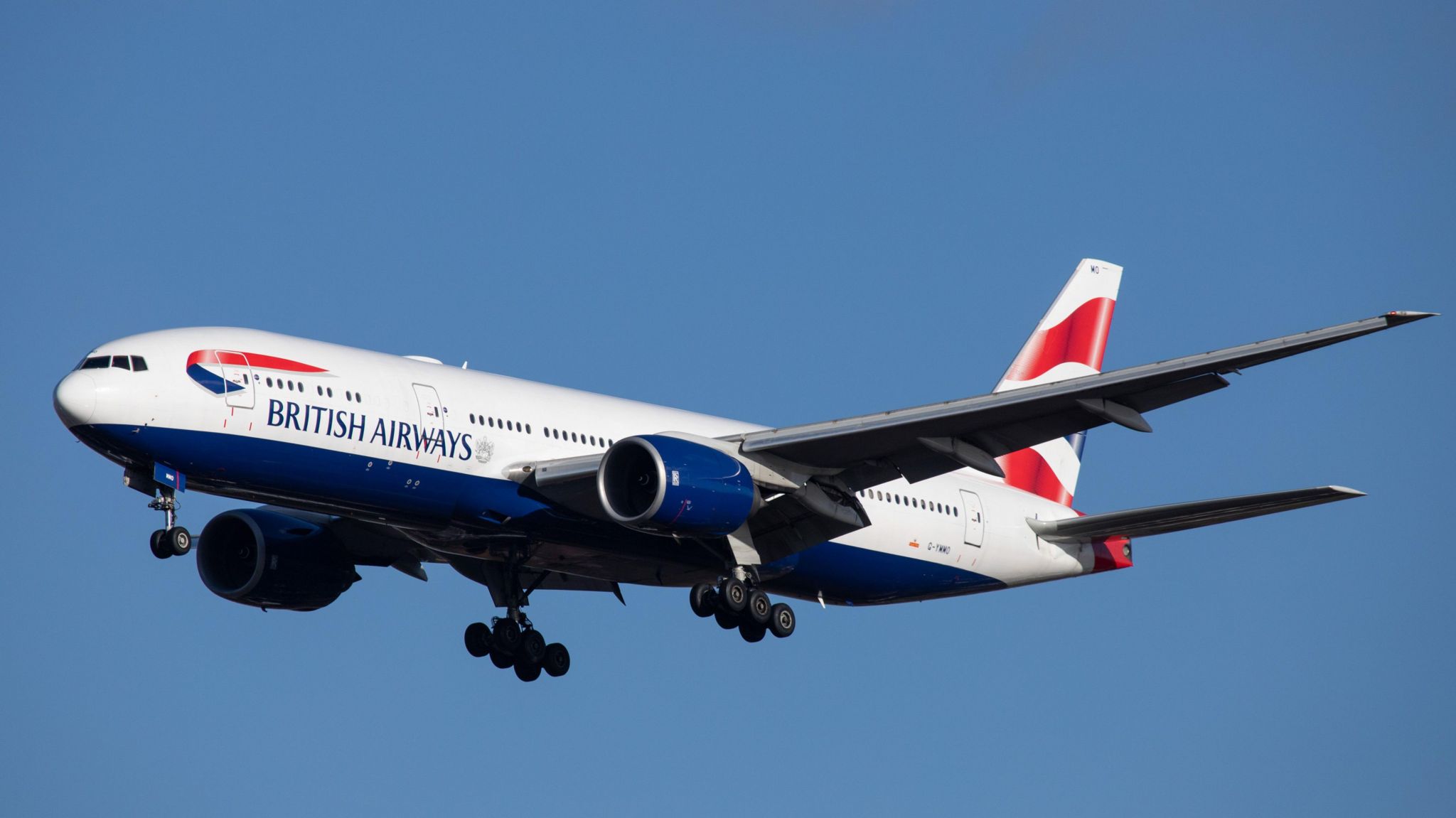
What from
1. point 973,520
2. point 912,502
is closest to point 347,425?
point 912,502

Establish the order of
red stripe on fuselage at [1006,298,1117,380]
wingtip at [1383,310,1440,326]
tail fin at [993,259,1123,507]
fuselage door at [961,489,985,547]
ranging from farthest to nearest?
red stripe on fuselage at [1006,298,1117,380] → tail fin at [993,259,1123,507] → fuselage door at [961,489,985,547] → wingtip at [1383,310,1440,326]

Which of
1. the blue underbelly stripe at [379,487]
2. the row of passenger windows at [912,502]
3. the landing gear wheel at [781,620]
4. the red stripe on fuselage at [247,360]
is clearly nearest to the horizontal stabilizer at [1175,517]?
the row of passenger windows at [912,502]

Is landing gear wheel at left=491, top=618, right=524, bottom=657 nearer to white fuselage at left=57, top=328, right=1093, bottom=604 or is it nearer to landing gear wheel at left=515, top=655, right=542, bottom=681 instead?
landing gear wheel at left=515, top=655, right=542, bottom=681

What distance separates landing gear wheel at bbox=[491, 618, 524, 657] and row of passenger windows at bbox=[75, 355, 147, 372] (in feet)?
35.3

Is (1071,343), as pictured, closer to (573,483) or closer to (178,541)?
(573,483)

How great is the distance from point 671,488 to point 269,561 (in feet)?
33.7

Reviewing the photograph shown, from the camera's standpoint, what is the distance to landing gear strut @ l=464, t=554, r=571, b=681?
38562 millimetres

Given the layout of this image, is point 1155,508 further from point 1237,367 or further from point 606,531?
point 606,531

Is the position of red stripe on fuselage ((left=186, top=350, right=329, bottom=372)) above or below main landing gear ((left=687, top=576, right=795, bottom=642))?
above


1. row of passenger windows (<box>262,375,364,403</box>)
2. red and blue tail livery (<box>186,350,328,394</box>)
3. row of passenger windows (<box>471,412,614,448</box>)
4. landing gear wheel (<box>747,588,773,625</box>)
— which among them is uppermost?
red and blue tail livery (<box>186,350,328,394</box>)

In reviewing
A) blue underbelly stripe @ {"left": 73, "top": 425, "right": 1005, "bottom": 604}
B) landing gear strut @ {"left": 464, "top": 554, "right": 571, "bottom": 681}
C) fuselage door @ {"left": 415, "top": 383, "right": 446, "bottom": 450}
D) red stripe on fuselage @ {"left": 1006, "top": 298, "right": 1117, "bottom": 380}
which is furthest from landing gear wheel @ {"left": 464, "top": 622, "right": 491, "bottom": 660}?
red stripe on fuselage @ {"left": 1006, "top": 298, "right": 1117, "bottom": 380}

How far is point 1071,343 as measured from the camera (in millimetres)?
46438

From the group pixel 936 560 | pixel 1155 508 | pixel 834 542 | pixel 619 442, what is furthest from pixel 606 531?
pixel 1155 508

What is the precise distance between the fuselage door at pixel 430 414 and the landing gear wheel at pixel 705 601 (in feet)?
20.2
